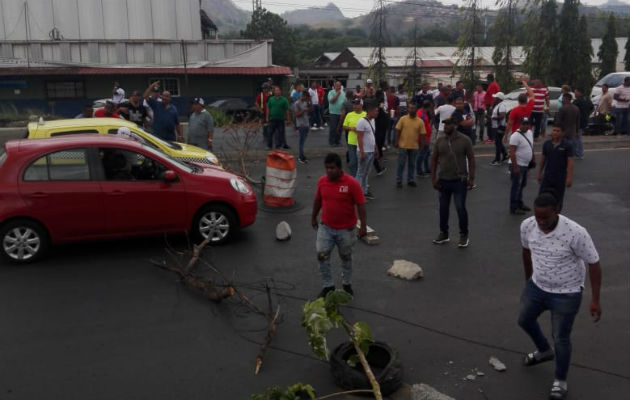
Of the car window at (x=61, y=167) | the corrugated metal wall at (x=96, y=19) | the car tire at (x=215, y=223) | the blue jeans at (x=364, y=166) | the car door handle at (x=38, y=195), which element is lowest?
the car tire at (x=215, y=223)

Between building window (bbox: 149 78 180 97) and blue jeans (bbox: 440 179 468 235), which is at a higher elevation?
building window (bbox: 149 78 180 97)

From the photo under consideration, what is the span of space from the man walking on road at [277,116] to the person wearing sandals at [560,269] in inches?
→ 422

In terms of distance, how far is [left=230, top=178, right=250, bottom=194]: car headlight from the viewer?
8.80 m

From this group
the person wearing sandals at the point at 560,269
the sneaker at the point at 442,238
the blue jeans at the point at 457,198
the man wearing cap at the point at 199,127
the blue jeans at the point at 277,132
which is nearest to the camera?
the person wearing sandals at the point at 560,269

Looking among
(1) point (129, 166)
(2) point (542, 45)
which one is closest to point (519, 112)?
(1) point (129, 166)

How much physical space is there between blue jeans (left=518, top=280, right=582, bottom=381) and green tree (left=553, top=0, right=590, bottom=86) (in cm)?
3057

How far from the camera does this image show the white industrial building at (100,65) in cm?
3306

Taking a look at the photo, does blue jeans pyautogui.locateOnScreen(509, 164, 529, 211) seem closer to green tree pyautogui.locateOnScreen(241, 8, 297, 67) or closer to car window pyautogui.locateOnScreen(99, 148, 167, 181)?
car window pyautogui.locateOnScreen(99, 148, 167, 181)

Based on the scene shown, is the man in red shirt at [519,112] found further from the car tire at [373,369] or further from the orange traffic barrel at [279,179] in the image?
the car tire at [373,369]

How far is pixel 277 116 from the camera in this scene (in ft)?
50.2

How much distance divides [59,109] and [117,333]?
31.1m

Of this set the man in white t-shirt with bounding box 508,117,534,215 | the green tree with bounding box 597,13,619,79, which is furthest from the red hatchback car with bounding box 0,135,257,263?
the green tree with bounding box 597,13,619,79

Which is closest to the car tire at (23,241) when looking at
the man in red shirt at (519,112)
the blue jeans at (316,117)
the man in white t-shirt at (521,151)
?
the man in white t-shirt at (521,151)

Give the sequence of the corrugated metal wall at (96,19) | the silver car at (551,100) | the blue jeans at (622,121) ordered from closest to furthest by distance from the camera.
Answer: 1. the blue jeans at (622,121)
2. the silver car at (551,100)
3. the corrugated metal wall at (96,19)
